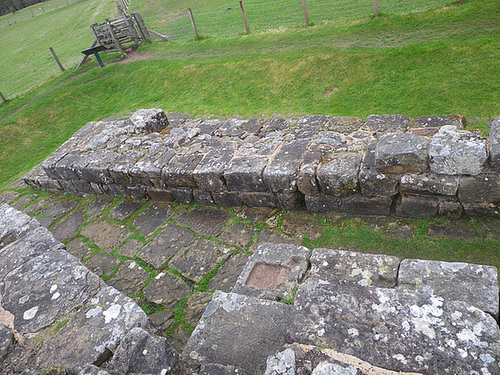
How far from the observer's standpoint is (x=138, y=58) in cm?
1395

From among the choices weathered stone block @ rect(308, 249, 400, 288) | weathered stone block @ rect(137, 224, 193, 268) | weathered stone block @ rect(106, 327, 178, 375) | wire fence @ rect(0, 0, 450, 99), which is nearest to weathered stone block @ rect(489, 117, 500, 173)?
weathered stone block @ rect(308, 249, 400, 288)

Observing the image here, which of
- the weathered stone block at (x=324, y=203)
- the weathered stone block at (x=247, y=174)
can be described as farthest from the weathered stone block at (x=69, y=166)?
the weathered stone block at (x=324, y=203)

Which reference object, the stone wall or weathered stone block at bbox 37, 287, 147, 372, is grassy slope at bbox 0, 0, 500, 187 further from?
weathered stone block at bbox 37, 287, 147, 372

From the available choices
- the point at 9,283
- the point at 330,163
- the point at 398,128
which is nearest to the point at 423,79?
the point at 398,128

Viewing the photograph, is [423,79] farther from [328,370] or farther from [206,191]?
[328,370]

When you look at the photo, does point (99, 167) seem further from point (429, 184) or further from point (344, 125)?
point (429, 184)

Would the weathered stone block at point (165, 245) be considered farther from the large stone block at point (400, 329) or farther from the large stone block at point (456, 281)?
the large stone block at point (456, 281)

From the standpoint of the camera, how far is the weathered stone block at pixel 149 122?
24.8ft

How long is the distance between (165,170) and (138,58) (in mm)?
10353

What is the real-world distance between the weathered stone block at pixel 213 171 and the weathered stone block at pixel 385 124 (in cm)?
235

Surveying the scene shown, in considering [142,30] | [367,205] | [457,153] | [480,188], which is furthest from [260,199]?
[142,30]

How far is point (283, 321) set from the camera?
252 centimetres

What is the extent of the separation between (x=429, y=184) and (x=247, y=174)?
8.09 ft

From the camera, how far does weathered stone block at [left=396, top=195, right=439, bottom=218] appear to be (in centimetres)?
406
